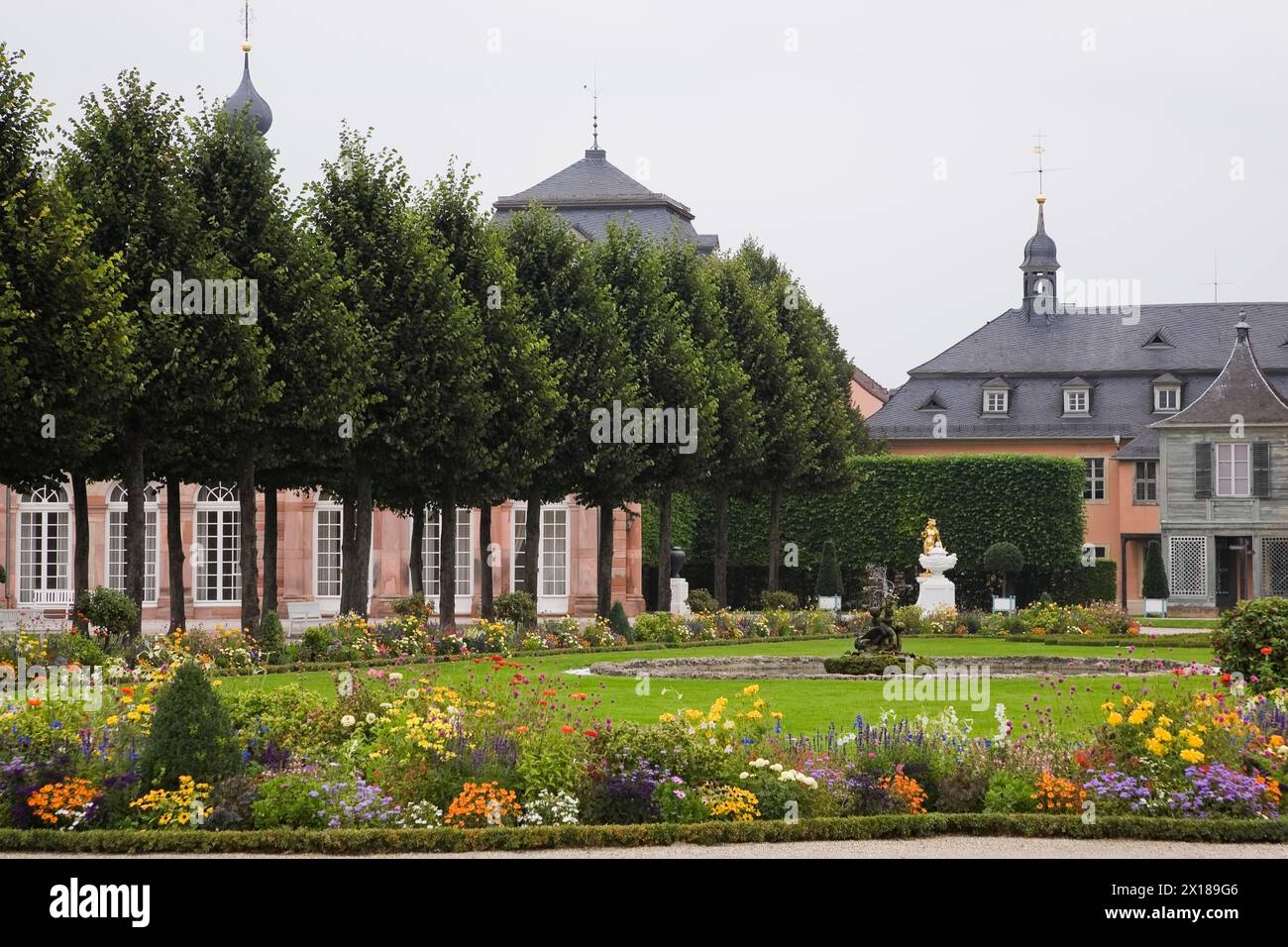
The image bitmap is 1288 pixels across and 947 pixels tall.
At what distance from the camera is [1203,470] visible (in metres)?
55.3

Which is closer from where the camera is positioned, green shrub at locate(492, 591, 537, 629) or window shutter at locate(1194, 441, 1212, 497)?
green shrub at locate(492, 591, 537, 629)

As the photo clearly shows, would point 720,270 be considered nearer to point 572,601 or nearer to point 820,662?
point 572,601

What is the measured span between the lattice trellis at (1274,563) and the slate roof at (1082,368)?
9337 millimetres

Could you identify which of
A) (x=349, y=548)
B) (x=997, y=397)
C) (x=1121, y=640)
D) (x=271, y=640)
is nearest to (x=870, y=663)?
(x=271, y=640)

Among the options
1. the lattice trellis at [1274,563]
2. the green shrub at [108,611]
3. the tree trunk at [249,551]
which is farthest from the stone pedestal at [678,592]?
the green shrub at [108,611]

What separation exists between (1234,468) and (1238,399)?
6.59ft

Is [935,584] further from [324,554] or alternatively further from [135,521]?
[135,521]

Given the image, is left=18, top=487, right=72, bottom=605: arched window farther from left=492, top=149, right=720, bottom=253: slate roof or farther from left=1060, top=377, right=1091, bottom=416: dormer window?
left=1060, top=377, right=1091, bottom=416: dormer window

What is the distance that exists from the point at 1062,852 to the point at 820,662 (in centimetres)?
1746

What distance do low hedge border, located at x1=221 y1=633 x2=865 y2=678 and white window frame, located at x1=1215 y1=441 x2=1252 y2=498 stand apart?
64.1ft

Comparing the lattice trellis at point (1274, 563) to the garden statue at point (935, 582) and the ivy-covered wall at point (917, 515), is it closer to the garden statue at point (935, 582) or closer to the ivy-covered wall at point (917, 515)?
the ivy-covered wall at point (917, 515)

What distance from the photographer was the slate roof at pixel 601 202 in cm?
5531

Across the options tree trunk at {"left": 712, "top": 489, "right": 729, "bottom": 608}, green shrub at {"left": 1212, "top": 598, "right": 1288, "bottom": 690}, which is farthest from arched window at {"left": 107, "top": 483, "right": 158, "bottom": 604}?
green shrub at {"left": 1212, "top": 598, "right": 1288, "bottom": 690}

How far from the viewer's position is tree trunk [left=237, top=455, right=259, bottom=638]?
28.9 metres
